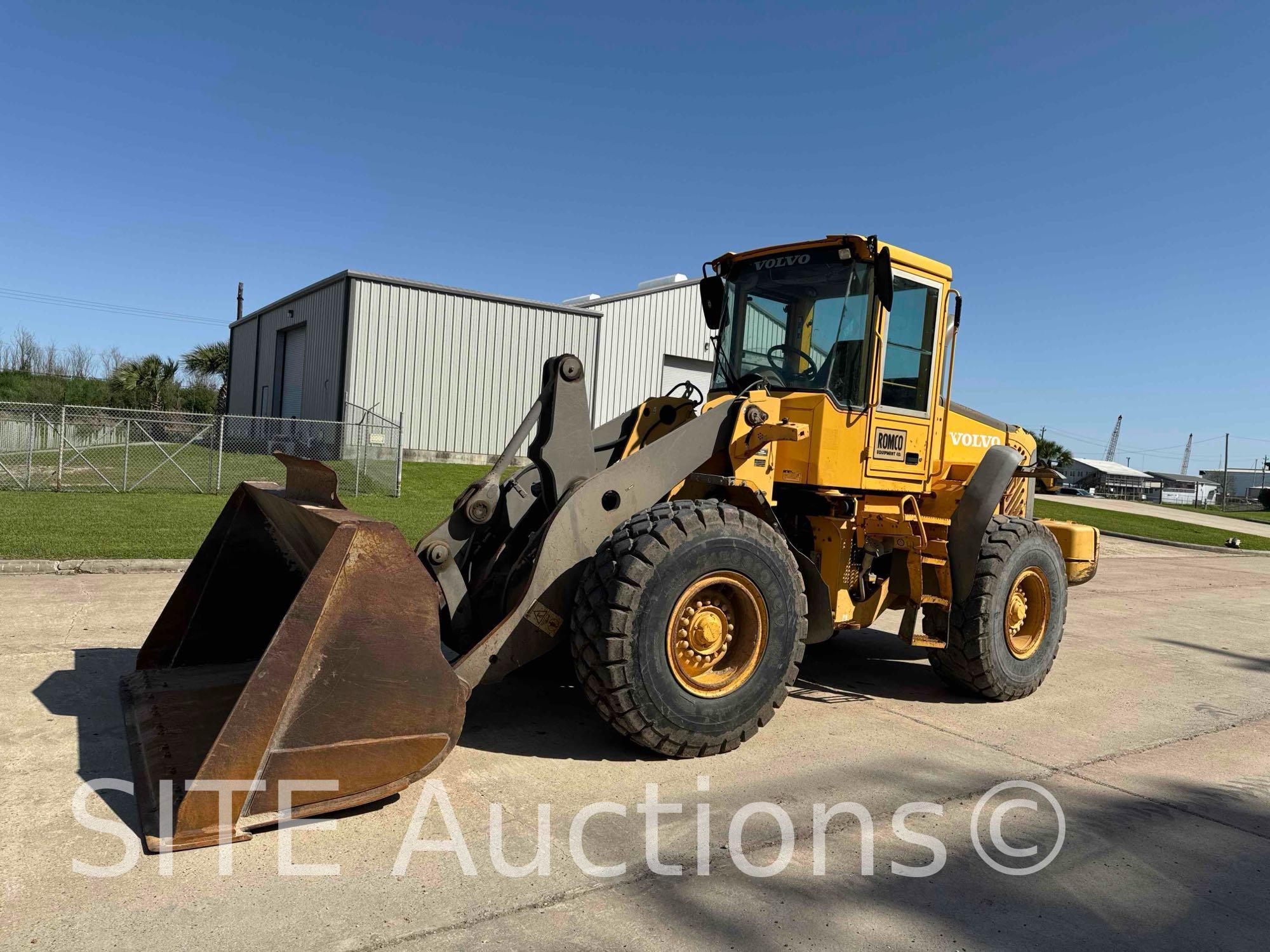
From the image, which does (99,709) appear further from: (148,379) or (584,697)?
(148,379)

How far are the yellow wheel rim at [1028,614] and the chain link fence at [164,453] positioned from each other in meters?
10.7

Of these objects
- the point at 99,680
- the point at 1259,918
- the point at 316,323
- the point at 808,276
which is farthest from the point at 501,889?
the point at 316,323

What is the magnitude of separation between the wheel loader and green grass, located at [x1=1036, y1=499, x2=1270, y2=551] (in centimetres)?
1739

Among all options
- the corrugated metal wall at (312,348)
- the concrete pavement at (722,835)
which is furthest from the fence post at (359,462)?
the concrete pavement at (722,835)

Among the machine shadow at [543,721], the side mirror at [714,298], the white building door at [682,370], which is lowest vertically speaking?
the machine shadow at [543,721]

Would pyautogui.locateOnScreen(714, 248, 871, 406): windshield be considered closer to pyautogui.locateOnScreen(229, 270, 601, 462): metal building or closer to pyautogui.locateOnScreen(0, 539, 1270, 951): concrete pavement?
pyautogui.locateOnScreen(0, 539, 1270, 951): concrete pavement

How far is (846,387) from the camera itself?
580 centimetres

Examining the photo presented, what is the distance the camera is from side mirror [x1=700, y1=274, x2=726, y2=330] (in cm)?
645

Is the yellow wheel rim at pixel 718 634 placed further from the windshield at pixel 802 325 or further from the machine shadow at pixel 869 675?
the windshield at pixel 802 325

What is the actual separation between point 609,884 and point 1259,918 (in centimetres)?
239

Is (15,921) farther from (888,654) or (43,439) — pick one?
(43,439)

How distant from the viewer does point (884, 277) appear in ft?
18.2

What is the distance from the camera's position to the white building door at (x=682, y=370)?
100 ft

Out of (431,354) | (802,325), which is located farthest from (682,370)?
(802,325)
